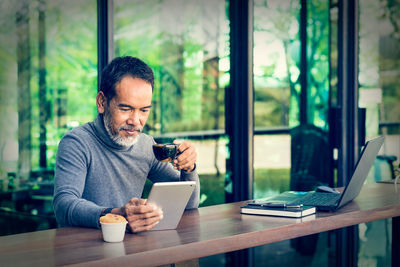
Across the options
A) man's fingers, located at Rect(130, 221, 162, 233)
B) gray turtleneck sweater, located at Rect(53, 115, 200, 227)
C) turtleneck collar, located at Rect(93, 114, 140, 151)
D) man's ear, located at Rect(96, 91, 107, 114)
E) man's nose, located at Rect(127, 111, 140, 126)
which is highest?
man's ear, located at Rect(96, 91, 107, 114)

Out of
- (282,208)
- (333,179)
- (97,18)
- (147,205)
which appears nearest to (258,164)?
(333,179)

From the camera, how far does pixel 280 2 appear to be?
160 inches

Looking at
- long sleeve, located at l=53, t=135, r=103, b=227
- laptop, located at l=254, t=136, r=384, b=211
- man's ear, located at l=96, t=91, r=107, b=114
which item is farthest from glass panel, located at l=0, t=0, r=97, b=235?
laptop, located at l=254, t=136, r=384, b=211

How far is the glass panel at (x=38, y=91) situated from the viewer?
11.5 ft

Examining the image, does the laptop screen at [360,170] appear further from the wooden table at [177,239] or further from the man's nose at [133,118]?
the man's nose at [133,118]

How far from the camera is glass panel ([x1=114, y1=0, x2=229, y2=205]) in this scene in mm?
3859

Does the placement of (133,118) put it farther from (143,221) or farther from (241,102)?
(241,102)

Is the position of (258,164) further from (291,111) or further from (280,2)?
(280,2)

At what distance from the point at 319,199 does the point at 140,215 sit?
99 centimetres

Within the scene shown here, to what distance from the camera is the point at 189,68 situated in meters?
3.98

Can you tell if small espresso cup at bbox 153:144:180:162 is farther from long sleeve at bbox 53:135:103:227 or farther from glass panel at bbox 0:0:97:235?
glass panel at bbox 0:0:97:235

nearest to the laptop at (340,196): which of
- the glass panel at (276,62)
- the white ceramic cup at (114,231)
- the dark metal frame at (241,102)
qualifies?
the white ceramic cup at (114,231)

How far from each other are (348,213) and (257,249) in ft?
7.68

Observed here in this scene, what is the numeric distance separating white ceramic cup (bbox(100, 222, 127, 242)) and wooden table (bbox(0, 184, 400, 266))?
0.02 meters
